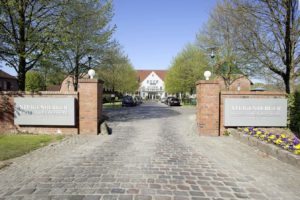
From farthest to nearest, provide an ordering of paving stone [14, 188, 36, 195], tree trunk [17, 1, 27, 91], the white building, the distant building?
the white building, the distant building, tree trunk [17, 1, 27, 91], paving stone [14, 188, 36, 195]

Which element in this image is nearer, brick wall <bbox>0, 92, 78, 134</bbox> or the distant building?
brick wall <bbox>0, 92, 78, 134</bbox>

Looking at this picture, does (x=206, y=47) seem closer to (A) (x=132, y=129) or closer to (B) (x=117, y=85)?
(A) (x=132, y=129)

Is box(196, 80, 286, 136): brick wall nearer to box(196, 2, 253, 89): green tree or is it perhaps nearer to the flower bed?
the flower bed

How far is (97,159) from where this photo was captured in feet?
22.9

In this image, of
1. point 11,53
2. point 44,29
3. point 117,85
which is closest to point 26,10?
point 44,29

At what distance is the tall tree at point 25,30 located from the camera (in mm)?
12500

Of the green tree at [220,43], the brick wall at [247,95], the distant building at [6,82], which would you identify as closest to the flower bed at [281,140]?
the brick wall at [247,95]

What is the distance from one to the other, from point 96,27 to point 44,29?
567 centimetres

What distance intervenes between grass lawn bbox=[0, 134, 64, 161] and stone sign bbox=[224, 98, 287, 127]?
24.4 feet

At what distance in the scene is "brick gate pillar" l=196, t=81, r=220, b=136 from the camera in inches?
432

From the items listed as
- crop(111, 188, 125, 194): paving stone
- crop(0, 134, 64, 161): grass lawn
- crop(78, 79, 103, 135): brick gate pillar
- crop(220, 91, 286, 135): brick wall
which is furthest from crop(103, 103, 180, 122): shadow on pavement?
crop(111, 188, 125, 194): paving stone

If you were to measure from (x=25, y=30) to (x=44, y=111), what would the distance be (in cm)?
529

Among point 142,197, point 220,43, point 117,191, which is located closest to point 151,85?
point 220,43

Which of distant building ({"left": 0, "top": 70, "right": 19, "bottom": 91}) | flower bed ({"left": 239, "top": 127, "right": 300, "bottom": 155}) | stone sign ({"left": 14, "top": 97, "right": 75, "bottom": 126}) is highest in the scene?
distant building ({"left": 0, "top": 70, "right": 19, "bottom": 91})
